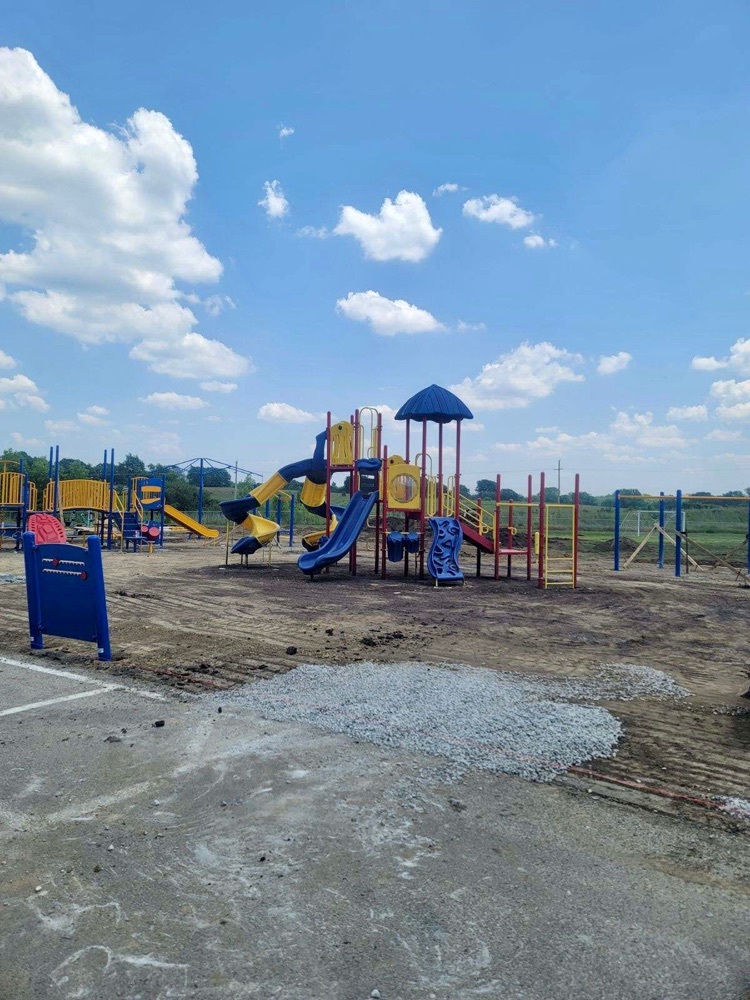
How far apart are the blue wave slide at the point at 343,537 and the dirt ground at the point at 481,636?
57 centimetres

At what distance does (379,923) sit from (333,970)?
1.07 feet

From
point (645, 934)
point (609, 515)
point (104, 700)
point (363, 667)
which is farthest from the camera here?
point (609, 515)

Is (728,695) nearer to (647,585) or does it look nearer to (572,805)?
(572,805)

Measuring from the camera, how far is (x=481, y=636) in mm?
9281

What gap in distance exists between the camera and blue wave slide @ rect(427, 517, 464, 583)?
16.1 metres

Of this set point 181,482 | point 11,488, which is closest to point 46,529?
point 11,488

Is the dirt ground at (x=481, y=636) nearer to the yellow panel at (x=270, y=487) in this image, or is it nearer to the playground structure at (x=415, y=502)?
the playground structure at (x=415, y=502)

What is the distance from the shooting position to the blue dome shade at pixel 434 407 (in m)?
17.8

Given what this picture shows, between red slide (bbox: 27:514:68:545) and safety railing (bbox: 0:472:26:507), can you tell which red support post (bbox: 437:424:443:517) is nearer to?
red slide (bbox: 27:514:68:545)

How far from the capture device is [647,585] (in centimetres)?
1677

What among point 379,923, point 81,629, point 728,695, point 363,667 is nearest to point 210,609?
point 81,629

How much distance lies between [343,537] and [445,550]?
Result: 2.73m

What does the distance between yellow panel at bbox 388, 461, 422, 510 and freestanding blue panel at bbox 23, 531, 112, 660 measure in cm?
1040

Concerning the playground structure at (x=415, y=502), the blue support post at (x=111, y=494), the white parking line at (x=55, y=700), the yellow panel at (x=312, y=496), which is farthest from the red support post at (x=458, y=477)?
the blue support post at (x=111, y=494)
